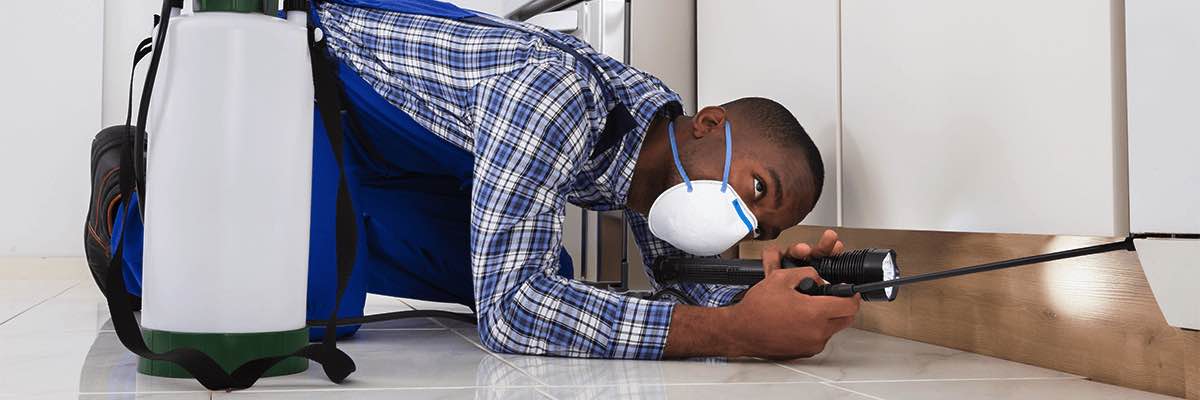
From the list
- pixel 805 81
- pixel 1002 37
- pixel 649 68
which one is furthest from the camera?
pixel 649 68

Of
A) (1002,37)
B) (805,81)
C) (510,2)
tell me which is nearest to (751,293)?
(1002,37)

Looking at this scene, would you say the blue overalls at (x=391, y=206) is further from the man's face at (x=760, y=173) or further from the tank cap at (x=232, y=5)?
the tank cap at (x=232, y=5)

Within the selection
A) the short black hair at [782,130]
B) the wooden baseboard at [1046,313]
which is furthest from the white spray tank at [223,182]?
the wooden baseboard at [1046,313]

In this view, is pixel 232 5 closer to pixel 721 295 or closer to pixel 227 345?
pixel 227 345

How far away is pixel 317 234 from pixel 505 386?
47 centimetres

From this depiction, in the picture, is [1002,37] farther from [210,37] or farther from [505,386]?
[210,37]

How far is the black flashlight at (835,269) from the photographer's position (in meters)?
1.07

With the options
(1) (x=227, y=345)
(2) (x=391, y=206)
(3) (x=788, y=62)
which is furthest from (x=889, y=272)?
(2) (x=391, y=206)

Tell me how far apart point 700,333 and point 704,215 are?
164 millimetres

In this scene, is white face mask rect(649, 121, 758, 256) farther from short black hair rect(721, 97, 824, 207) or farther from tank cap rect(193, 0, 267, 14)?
tank cap rect(193, 0, 267, 14)

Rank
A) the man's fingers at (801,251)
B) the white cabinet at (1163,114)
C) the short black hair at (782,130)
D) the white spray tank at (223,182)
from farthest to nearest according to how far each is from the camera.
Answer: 1. the short black hair at (782,130)
2. the man's fingers at (801,251)
3. the white spray tank at (223,182)
4. the white cabinet at (1163,114)

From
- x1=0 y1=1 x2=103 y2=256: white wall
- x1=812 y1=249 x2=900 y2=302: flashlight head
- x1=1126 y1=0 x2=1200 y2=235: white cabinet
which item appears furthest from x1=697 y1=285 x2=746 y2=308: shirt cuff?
x1=0 y1=1 x2=103 y2=256: white wall

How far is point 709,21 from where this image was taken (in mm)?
1814

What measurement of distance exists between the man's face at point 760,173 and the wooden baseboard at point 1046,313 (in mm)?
261
